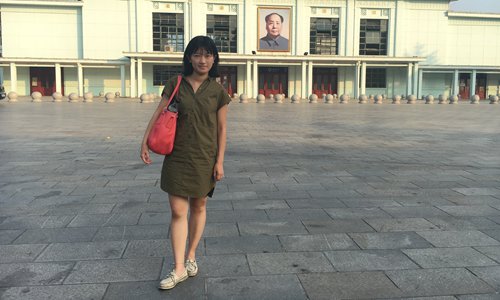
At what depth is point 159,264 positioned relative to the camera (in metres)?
3.96

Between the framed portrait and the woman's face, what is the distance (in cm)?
4156

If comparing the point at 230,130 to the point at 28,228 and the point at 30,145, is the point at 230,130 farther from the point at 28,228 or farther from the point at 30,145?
the point at 28,228

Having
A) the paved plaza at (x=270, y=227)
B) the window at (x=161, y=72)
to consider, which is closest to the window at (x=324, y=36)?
the window at (x=161, y=72)

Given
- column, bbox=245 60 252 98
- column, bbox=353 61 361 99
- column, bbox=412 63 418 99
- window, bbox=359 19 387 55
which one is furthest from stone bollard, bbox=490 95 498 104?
column, bbox=245 60 252 98

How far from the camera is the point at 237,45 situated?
4447 centimetres

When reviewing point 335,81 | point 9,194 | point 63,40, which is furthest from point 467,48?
point 9,194

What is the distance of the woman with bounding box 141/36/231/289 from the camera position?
11.4ft

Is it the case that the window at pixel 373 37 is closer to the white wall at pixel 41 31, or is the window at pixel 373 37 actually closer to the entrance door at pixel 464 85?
the entrance door at pixel 464 85

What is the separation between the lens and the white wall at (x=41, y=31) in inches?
1710

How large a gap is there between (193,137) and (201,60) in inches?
22.1

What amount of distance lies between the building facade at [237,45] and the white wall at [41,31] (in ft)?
0.29

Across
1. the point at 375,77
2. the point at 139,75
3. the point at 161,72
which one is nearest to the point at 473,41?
the point at 375,77

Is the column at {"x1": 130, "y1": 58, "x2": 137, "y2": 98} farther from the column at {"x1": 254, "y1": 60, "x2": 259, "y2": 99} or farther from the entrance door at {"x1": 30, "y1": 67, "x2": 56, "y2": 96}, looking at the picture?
the column at {"x1": 254, "y1": 60, "x2": 259, "y2": 99}

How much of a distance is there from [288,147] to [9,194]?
20.5ft
